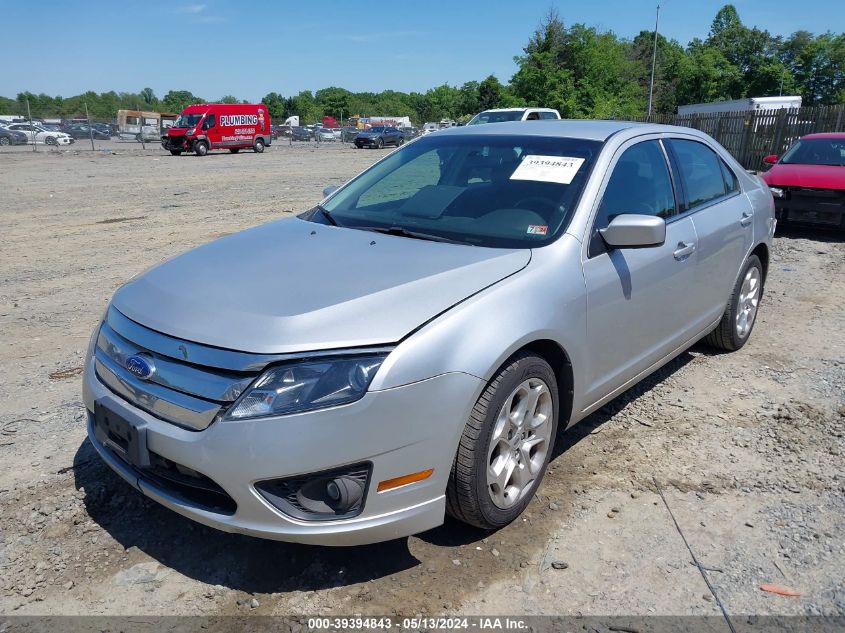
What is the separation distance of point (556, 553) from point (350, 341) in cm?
131

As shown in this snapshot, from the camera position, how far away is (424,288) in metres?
2.60

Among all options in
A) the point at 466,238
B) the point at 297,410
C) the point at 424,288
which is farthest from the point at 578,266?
the point at 297,410

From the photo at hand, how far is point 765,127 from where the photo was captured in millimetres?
20562

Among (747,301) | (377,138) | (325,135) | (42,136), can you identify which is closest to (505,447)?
(747,301)

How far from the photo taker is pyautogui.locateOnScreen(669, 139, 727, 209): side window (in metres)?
4.18

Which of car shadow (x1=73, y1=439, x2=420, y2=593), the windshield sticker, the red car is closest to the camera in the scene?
car shadow (x1=73, y1=439, x2=420, y2=593)

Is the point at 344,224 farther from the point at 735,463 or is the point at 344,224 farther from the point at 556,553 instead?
the point at 735,463

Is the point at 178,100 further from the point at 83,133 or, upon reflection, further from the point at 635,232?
the point at 635,232

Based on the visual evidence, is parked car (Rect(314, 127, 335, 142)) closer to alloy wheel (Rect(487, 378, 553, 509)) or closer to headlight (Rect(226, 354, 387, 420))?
alloy wheel (Rect(487, 378, 553, 509))

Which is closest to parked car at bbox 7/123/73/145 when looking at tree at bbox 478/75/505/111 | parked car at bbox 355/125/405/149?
parked car at bbox 355/125/405/149

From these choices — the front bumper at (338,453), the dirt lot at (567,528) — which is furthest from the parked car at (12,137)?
the front bumper at (338,453)

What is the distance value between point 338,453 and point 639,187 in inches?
94.0

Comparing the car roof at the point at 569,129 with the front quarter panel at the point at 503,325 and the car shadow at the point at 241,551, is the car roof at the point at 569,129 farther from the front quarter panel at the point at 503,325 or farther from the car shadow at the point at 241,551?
the car shadow at the point at 241,551

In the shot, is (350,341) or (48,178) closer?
(350,341)
